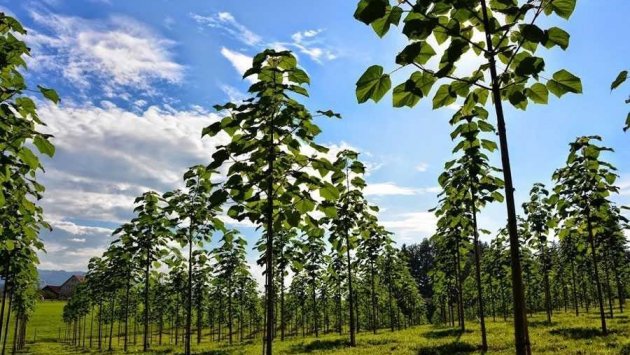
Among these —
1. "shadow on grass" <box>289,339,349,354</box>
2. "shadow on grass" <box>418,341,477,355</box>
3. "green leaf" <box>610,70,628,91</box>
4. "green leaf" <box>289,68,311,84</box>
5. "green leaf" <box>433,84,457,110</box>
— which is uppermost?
"green leaf" <box>289,68,311,84</box>

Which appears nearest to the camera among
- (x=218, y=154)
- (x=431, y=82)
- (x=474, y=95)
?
(x=431, y=82)

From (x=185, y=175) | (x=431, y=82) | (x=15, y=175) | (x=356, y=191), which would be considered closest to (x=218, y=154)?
(x=185, y=175)

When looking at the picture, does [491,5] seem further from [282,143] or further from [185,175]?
[185,175]

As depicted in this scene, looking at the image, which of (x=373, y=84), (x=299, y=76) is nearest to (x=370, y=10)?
(x=373, y=84)

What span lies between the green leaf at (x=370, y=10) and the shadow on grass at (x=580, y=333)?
21.5 metres

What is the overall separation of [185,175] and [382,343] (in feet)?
66.5

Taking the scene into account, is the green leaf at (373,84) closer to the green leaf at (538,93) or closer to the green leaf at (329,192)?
the green leaf at (538,93)

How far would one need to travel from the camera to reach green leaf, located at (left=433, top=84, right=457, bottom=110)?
3.90 metres

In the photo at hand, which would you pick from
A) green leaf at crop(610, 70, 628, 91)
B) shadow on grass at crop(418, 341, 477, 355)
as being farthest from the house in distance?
green leaf at crop(610, 70, 628, 91)

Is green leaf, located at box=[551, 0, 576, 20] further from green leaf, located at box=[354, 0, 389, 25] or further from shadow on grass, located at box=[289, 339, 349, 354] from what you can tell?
shadow on grass, located at box=[289, 339, 349, 354]

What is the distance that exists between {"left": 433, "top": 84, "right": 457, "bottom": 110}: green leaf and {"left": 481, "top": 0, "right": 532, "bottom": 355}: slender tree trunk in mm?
366

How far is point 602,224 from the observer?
18031 millimetres

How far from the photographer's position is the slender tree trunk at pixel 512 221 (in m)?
3.50

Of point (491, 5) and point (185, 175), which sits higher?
point (491, 5)
